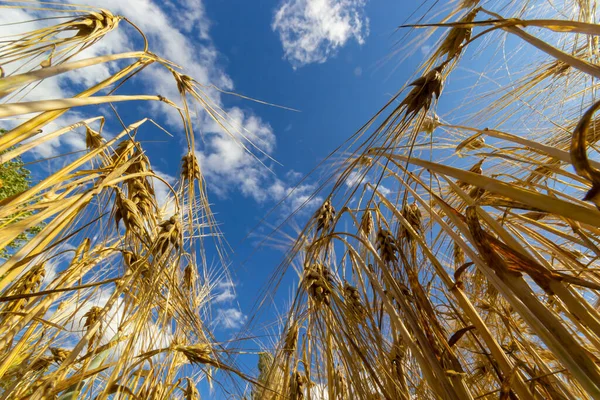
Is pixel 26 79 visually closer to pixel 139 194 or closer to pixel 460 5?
pixel 139 194

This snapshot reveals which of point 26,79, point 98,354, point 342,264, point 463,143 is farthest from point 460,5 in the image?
point 98,354

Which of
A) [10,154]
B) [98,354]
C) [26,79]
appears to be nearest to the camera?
[26,79]

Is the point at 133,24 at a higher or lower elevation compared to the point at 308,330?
higher

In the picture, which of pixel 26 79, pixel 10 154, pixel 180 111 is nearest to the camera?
pixel 26 79

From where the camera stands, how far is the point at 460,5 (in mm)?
684

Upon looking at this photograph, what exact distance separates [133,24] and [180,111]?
202mm

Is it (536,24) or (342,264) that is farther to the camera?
(342,264)

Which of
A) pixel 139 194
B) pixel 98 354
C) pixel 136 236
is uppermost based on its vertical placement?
pixel 139 194

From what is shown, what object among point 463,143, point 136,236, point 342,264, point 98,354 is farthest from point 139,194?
point 463,143

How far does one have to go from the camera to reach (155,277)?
655 millimetres

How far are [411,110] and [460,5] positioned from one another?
382 millimetres

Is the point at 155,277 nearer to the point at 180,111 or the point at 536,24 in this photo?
the point at 180,111

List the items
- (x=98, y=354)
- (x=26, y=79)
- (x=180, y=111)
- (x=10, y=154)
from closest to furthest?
(x=26, y=79) → (x=10, y=154) → (x=98, y=354) → (x=180, y=111)

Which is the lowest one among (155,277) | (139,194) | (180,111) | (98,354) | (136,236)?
(98,354)
